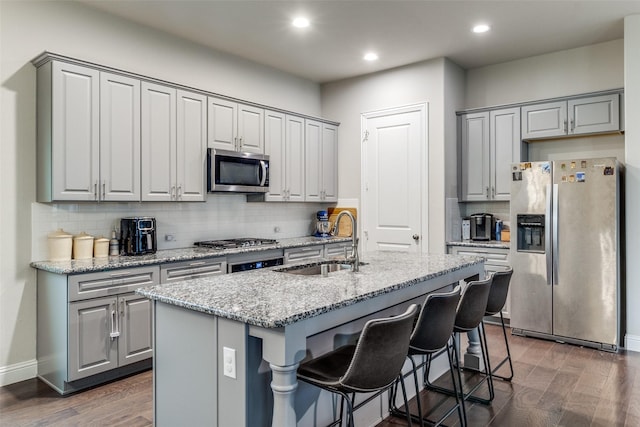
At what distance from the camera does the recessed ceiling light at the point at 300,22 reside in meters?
3.94

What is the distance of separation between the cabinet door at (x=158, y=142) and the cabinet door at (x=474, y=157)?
3275 millimetres

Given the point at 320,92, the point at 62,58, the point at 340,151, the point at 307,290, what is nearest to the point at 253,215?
the point at 340,151

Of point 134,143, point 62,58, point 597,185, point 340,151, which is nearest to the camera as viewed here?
point 62,58

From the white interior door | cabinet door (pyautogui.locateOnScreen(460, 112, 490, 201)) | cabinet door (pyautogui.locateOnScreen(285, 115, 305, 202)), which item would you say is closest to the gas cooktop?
cabinet door (pyautogui.locateOnScreen(285, 115, 305, 202))

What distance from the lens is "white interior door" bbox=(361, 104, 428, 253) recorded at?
514 centimetres

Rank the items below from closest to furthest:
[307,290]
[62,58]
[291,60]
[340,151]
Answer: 1. [307,290]
2. [62,58]
3. [291,60]
4. [340,151]

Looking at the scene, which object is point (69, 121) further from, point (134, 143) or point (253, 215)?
point (253, 215)

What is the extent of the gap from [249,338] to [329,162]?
13.7 feet

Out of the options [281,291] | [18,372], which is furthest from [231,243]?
[281,291]

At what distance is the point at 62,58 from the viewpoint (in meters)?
3.16

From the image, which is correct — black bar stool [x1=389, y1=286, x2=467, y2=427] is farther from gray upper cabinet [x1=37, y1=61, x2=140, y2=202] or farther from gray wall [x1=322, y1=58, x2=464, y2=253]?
gray wall [x1=322, y1=58, x2=464, y2=253]

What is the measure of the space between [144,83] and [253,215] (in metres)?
1.92

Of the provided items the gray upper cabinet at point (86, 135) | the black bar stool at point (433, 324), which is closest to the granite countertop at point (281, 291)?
the black bar stool at point (433, 324)

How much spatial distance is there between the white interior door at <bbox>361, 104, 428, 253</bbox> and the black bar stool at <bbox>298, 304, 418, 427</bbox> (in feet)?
10.8
